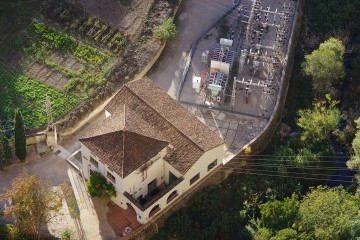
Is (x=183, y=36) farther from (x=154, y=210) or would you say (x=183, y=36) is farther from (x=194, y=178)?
(x=154, y=210)

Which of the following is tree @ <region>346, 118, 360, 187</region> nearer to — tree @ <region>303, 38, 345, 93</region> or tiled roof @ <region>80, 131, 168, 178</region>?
tree @ <region>303, 38, 345, 93</region>

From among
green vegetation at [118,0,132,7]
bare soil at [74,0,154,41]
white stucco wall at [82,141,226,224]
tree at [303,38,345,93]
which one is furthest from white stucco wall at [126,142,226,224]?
green vegetation at [118,0,132,7]

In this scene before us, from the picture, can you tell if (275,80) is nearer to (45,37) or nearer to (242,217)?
(242,217)

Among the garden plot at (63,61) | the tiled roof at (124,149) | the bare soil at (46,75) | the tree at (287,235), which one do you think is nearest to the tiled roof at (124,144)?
the tiled roof at (124,149)

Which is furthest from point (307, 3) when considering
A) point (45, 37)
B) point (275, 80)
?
point (45, 37)

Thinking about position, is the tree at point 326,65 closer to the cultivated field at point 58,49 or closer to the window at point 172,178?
the cultivated field at point 58,49

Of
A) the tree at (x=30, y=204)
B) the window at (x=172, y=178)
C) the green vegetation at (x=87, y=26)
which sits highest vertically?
Result: the green vegetation at (x=87, y=26)

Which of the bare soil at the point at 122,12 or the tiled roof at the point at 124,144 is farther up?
the bare soil at the point at 122,12
